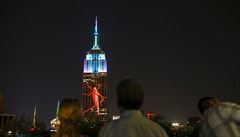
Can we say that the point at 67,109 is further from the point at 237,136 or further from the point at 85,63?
the point at 85,63

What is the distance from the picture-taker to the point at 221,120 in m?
3.46

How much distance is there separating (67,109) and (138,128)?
1088 millimetres

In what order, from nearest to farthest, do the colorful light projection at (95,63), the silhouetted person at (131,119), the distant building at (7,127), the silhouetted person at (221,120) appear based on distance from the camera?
the silhouetted person at (131,119) < the silhouetted person at (221,120) < the distant building at (7,127) < the colorful light projection at (95,63)

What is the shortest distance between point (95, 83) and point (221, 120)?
86.3m

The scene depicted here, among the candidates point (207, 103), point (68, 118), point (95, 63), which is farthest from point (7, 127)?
point (95, 63)

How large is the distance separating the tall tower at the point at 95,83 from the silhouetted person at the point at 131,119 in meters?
82.5

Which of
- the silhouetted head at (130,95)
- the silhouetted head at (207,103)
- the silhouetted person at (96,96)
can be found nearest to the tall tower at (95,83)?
the silhouetted person at (96,96)

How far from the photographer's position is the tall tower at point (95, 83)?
8619 cm

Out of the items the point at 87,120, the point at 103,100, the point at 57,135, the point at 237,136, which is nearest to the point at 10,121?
the point at 87,120

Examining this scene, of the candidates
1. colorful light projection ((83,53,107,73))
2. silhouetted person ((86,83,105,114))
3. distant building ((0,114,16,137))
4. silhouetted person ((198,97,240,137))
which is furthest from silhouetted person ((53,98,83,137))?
colorful light projection ((83,53,107,73))

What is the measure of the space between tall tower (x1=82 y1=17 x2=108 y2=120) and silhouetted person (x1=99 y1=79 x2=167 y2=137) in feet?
271

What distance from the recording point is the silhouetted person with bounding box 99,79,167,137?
2.21m

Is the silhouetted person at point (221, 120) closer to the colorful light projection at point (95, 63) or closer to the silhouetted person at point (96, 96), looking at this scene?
the silhouetted person at point (96, 96)

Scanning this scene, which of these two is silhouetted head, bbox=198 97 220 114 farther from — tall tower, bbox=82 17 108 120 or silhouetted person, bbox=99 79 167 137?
tall tower, bbox=82 17 108 120
